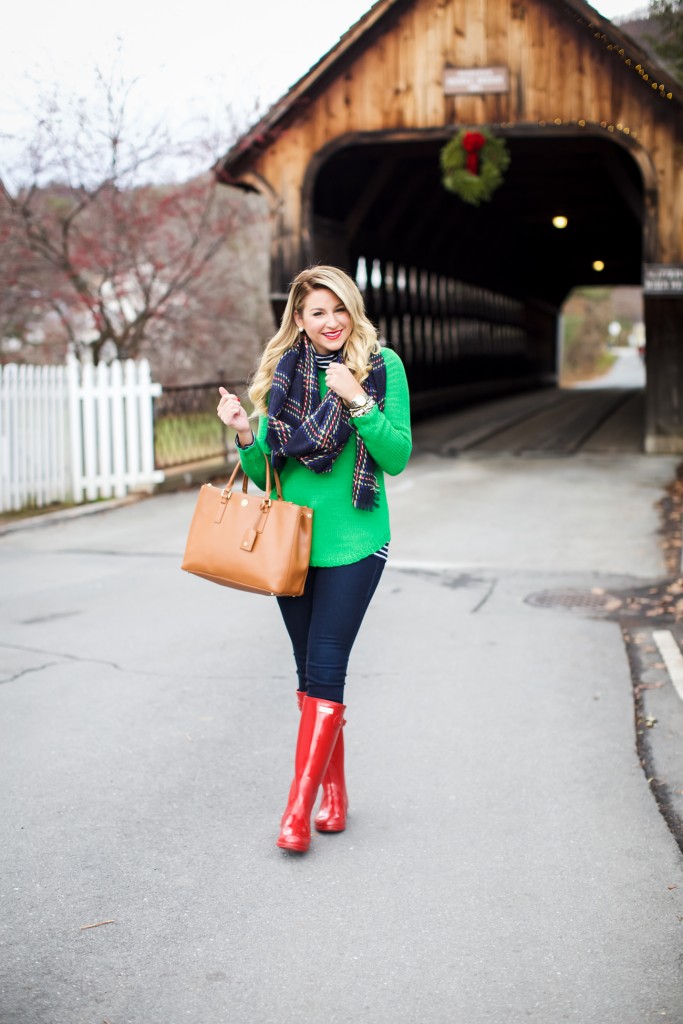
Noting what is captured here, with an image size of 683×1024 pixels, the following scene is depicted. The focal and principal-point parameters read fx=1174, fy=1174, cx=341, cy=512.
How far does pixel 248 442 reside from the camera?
12.9ft

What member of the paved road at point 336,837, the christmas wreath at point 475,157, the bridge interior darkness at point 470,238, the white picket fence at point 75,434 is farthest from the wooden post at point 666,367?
the paved road at point 336,837

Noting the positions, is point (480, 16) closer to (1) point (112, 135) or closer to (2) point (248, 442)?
(1) point (112, 135)

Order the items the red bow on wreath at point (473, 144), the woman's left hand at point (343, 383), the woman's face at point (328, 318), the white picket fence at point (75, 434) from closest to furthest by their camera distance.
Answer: the woman's left hand at point (343, 383) < the woman's face at point (328, 318) < the white picket fence at point (75, 434) < the red bow on wreath at point (473, 144)

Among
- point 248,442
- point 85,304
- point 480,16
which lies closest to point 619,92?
Result: point 480,16

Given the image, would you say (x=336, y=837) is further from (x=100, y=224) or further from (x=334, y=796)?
(x=100, y=224)

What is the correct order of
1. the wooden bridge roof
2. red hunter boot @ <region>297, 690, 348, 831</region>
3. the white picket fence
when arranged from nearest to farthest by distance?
red hunter boot @ <region>297, 690, 348, 831</region> → the white picket fence → the wooden bridge roof

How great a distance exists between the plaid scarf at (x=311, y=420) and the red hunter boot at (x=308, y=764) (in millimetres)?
699

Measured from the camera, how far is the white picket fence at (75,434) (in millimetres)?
12281

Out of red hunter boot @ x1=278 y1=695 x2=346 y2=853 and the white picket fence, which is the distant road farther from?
red hunter boot @ x1=278 y1=695 x2=346 y2=853

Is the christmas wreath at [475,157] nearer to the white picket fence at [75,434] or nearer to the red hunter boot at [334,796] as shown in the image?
the white picket fence at [75,434]

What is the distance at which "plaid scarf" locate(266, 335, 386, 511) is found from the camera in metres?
3.73

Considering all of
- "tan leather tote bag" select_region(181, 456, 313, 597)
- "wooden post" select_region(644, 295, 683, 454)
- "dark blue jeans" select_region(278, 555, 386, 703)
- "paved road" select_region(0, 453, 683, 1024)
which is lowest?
"paved road" select_region(0, 453, 683, 1024)

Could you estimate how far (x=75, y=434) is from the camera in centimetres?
1319

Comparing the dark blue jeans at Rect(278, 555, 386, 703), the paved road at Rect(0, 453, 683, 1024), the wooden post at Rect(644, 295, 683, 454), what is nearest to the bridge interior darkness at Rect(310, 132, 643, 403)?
the wooden post at Rect(644, 295, 683, 454)
